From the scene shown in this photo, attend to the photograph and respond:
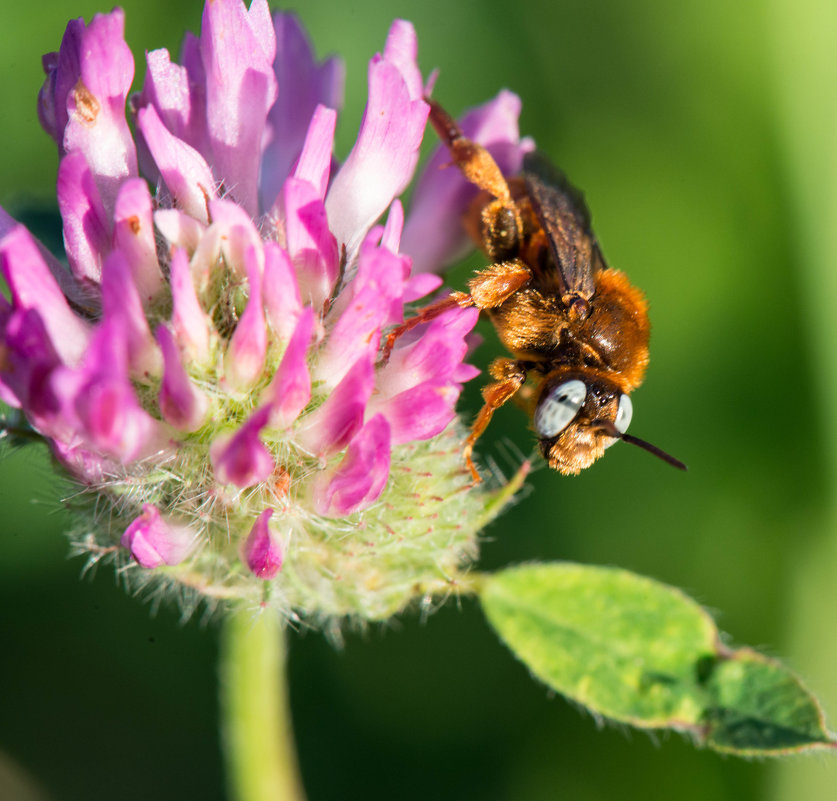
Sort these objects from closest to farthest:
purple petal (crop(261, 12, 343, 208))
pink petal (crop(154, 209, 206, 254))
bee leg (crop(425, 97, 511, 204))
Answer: pink petal (crop(154, 209, 206, 254))
bee leg (crop(425, 97, 511, 204))
purple petal (crop(261, 12, 343, 208))

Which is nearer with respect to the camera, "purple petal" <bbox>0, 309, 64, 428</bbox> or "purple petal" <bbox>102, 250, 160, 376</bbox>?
"purple petal" <bbox>102, 250, 160, 376</bbox>

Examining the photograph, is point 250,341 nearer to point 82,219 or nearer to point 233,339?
point 233,339

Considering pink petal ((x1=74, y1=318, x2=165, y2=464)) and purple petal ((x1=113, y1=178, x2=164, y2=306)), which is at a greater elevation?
purple petal ((x1=113, y1=178, x2=164, y2=306))

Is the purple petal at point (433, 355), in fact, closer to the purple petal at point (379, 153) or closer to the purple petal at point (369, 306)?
the purple petal at point (369, 306)

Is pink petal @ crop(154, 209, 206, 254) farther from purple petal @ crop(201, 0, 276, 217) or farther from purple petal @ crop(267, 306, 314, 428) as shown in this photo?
purple petal @ crop(267, 306, 314, 428)

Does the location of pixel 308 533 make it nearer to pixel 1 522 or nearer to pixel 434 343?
pixel 434 343

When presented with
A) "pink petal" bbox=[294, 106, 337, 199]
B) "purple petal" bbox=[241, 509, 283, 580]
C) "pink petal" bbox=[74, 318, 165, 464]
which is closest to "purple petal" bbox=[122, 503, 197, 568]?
"purple petal" bbox=[241, 509, 283, 580]

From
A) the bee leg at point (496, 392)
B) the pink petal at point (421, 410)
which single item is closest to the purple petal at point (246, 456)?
the pink petal at point (421, 410)
